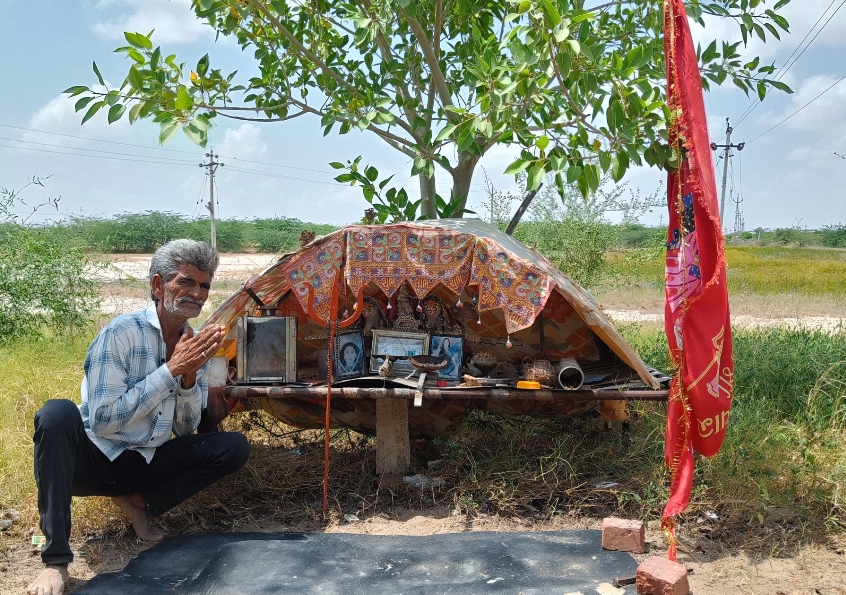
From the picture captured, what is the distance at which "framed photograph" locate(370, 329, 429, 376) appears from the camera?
14.4 ft

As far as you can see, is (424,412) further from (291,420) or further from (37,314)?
(37,314)

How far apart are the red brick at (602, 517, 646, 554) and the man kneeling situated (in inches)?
69.0

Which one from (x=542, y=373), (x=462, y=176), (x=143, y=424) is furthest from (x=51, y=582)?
(x=462, y=176)

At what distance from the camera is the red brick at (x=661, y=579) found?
277cm

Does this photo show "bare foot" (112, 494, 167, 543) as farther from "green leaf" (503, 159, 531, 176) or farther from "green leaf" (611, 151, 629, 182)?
"green leaf" (611, 151, 629, 182)

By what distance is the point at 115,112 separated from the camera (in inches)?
151

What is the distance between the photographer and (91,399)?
320cm

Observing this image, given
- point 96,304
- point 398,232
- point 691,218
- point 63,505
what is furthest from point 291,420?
point 96,304

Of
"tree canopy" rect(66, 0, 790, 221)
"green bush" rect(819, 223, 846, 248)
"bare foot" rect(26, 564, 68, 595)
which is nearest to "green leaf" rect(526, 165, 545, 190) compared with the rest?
"tree canopy" rect(66, 0, 790, 221)

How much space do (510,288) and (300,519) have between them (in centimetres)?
166

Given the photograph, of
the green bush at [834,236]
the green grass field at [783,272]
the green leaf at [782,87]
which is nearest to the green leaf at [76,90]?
the green leaf at [782,87]

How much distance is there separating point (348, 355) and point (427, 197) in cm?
150

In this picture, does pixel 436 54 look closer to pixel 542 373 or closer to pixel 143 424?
pixel 542 373

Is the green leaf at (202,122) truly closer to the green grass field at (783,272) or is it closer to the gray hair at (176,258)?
the gray hair at (176,258)
